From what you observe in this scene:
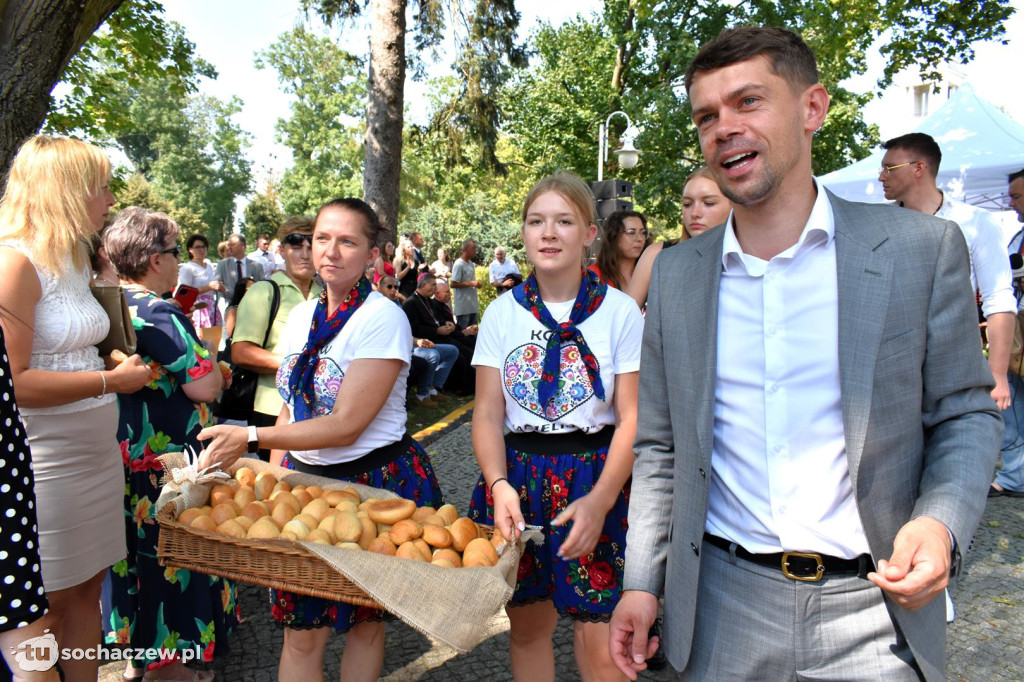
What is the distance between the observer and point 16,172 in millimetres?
2742

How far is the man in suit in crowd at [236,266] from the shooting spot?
46.8ft

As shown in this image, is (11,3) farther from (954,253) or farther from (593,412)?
(954,253)

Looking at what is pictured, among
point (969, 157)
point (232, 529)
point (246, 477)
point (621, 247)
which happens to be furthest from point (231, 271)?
point (969, 157)

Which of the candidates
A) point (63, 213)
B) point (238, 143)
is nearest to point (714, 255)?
point (63, 213)

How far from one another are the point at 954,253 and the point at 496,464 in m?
1.55

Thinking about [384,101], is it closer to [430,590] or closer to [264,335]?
[264,335]

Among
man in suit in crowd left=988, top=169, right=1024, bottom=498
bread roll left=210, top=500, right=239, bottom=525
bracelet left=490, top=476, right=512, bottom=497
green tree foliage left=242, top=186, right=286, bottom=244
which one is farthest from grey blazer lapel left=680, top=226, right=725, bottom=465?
green tree foliage left=242, top=186, right=286, bottom=244

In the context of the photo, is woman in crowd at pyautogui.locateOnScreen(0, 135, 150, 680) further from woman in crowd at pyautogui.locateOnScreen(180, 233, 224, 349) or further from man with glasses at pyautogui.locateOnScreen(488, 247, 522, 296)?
man with glasses at pyautogui.locateOnScreen(488, 247, 522, 296)

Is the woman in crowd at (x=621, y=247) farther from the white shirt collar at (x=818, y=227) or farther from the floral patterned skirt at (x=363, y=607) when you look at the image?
the white shirt collar at (x=818, y=227)

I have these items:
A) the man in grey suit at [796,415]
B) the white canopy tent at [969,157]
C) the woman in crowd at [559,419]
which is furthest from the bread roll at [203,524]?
the white canopy tent at [969,157]

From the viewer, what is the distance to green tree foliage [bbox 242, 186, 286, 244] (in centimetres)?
5406

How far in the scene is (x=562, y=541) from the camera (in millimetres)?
2557

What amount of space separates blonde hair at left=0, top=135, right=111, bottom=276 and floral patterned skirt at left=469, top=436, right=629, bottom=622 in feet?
6.20

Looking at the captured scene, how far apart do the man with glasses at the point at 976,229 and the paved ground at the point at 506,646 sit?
1.18m
